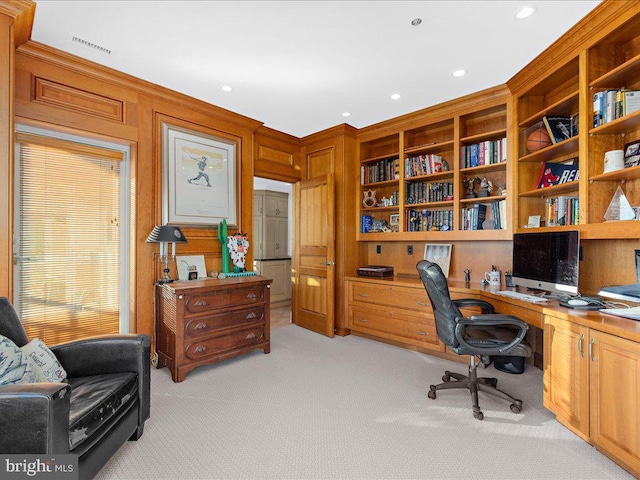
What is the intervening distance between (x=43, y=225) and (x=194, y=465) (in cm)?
229

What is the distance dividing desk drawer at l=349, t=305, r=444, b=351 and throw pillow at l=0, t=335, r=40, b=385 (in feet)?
10.1

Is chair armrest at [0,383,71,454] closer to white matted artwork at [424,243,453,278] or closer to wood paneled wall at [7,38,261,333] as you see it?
wood paneled wall at [7,38,261,333]

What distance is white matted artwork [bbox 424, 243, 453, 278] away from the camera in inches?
147

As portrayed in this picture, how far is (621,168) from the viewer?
220 centimetres

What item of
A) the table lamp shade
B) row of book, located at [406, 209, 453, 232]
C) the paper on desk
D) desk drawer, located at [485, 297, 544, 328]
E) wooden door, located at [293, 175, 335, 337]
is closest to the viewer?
the paper on desk

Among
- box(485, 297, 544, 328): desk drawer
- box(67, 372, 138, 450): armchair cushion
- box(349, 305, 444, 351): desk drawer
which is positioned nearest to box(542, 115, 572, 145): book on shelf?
box(485, 297, 544, 328): desk drawer

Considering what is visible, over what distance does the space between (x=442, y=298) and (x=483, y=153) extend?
1.94m

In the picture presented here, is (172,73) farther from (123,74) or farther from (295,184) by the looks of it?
(295,184)

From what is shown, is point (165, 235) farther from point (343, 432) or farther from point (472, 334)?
point (472, 334)

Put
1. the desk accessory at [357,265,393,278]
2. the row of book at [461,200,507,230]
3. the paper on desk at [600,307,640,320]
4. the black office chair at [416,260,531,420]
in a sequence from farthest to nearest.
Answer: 1. the desk accessory at [357,265,393,278]
2. the row of book at [461,200,507,230]
3. the black office chair at [416,260,531,420]
4. the paper on desk at [600,307,640,320]

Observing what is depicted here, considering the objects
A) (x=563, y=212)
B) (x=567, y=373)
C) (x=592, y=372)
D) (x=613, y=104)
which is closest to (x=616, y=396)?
(x=592, y=372)

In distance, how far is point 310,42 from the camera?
241 cm

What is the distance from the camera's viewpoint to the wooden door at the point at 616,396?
1594 millimetres

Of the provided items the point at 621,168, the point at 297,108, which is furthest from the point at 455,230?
the point at 297,108
